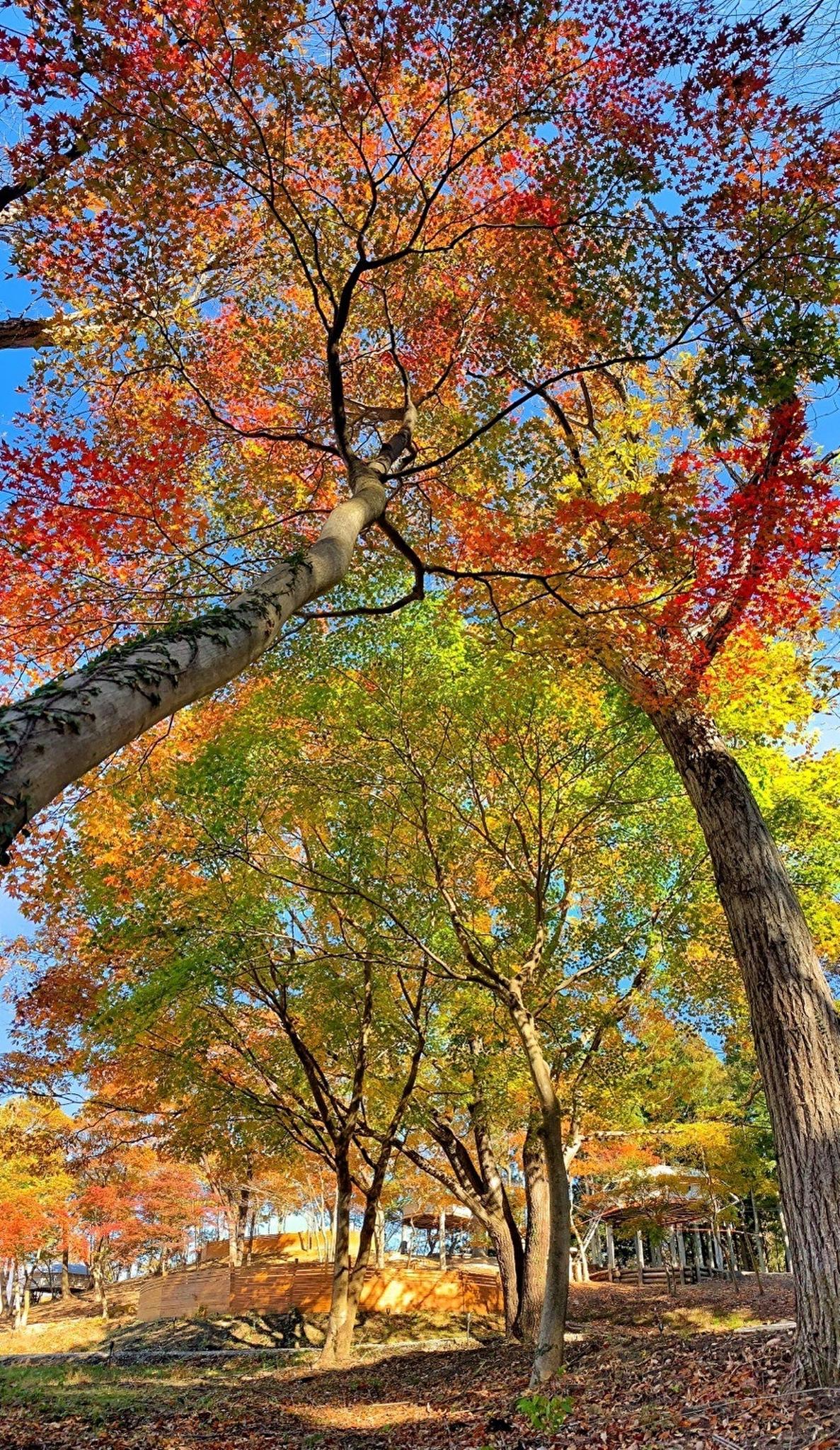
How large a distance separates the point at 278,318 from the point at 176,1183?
29206mm

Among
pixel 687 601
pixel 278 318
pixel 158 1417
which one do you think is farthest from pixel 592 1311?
pixel 278 318

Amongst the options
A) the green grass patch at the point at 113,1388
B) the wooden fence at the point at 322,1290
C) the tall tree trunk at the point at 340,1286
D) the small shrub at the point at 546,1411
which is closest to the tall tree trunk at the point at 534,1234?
the tall tree trunk at the point at 340,1286

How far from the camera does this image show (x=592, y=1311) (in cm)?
1753

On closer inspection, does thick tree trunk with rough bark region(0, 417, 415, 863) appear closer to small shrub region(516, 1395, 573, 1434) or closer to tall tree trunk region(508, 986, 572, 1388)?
small shrub region(516, 1395, 573, 1434)

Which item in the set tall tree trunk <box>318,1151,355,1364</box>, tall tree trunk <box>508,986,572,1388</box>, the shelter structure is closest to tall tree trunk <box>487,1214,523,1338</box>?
tall tree trunk <box>318,1151,355,1364</box>

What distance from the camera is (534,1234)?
12352 mm

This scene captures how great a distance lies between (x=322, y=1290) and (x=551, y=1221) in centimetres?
1618

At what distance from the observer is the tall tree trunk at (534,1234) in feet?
40.3

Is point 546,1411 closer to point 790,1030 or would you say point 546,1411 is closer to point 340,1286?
point 790,1030

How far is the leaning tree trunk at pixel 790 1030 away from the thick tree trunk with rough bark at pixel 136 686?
3.39 meters

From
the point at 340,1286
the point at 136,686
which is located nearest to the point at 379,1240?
the point at 340,1286

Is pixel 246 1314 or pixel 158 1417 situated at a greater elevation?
pixel 158 1417

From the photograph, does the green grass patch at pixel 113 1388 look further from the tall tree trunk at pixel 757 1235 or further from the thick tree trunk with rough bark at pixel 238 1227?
the tall tree trunk at pixel 757 1235

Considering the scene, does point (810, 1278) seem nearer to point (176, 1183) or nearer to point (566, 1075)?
point (566, 1075)
